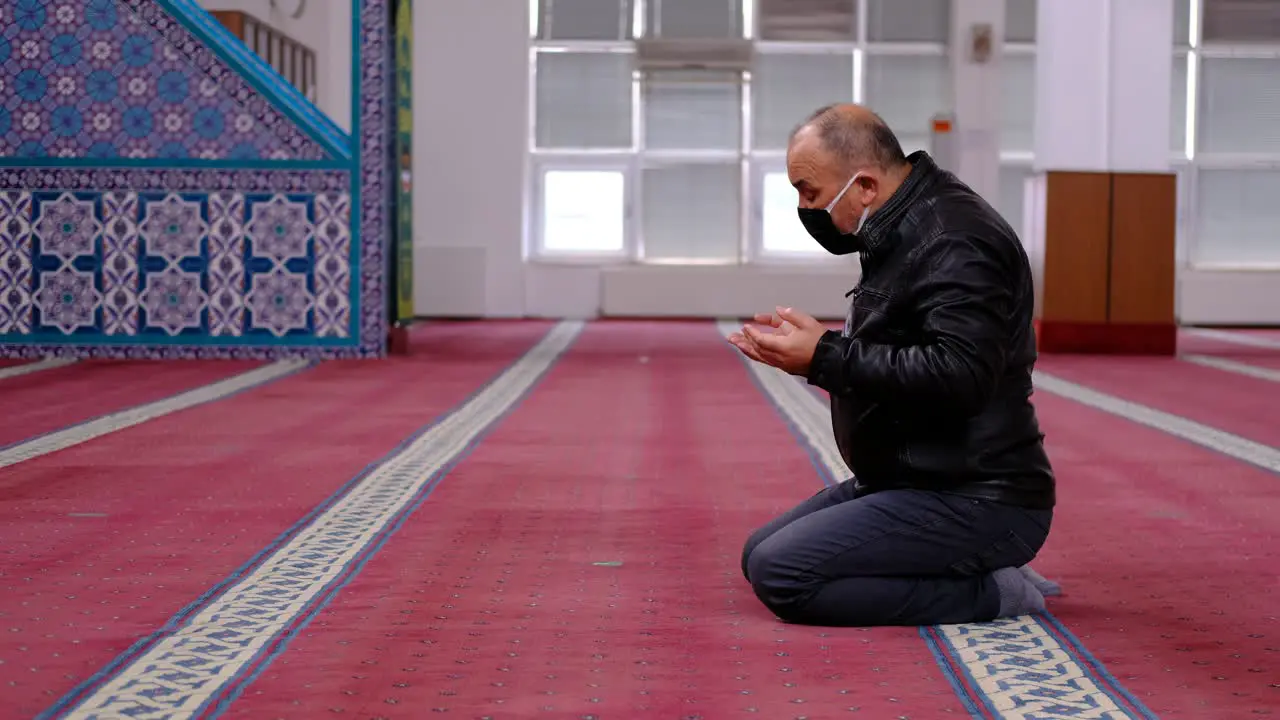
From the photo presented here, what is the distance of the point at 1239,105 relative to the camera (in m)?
12.3

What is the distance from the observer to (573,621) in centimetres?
249

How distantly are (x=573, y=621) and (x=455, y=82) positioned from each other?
31.4ft

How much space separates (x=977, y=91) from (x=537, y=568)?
31.2 ft

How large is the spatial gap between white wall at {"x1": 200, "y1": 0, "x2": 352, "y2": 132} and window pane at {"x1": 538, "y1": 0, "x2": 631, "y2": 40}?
4.75 feet

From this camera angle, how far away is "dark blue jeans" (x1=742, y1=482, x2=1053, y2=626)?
97.0 inches

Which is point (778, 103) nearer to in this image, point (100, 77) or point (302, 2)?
point (302, 2)

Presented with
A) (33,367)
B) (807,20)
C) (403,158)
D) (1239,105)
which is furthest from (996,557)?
(1239,105)

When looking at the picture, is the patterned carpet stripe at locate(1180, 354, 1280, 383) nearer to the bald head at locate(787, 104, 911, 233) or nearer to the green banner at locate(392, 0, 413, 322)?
the green banner at locate(392, 0, 413, 322)

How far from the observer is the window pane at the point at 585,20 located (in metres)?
12.1

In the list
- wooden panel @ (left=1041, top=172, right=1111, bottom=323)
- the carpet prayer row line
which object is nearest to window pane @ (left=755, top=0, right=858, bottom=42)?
wooden panel @ (left=1041, top=172, right=1111, bottom=323)

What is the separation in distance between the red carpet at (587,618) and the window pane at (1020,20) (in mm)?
8447

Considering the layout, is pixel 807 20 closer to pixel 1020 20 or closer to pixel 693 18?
pixel 693 18

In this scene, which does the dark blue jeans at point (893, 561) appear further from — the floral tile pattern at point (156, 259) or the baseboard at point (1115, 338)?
the baseboard at point (1115, 338)

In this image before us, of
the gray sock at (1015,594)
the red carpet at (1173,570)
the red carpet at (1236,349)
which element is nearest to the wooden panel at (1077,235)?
the red carpet at (1236,349)
